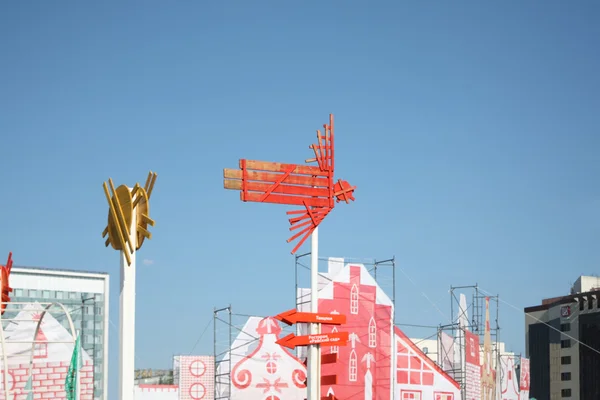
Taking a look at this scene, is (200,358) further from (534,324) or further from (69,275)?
(534,324)

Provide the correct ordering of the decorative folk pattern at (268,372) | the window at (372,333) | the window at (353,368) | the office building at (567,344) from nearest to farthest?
the decorative folk pattern at (268,372)
the window at (353,368)
the window at (372,333)
the office building at (567,344)

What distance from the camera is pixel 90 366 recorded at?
37.6 m

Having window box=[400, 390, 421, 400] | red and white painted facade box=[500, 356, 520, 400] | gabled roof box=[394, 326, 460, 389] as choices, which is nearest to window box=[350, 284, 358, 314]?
gabled roof box=[394, 326, 460, 389]

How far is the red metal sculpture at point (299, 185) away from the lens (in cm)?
2478

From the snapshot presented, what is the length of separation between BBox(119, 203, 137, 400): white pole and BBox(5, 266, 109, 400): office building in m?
31.2

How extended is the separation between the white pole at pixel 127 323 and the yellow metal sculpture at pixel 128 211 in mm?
71

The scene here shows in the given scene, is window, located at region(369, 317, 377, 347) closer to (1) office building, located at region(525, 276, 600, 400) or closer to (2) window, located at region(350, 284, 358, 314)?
(2) window, located at region(350, 284, 358, 314)

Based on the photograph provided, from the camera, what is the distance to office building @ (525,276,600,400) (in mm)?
65312

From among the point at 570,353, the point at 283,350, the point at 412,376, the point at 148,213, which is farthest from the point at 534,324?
the point at 148,213

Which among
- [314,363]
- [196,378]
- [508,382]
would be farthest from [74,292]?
[314,363]

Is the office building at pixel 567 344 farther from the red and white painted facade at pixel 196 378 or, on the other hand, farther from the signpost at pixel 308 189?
the signpost at pixel 308 189

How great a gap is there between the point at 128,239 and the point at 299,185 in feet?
31.2

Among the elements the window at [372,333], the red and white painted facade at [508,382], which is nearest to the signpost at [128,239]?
the window at [372,333]

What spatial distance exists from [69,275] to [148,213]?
35.3 meters
